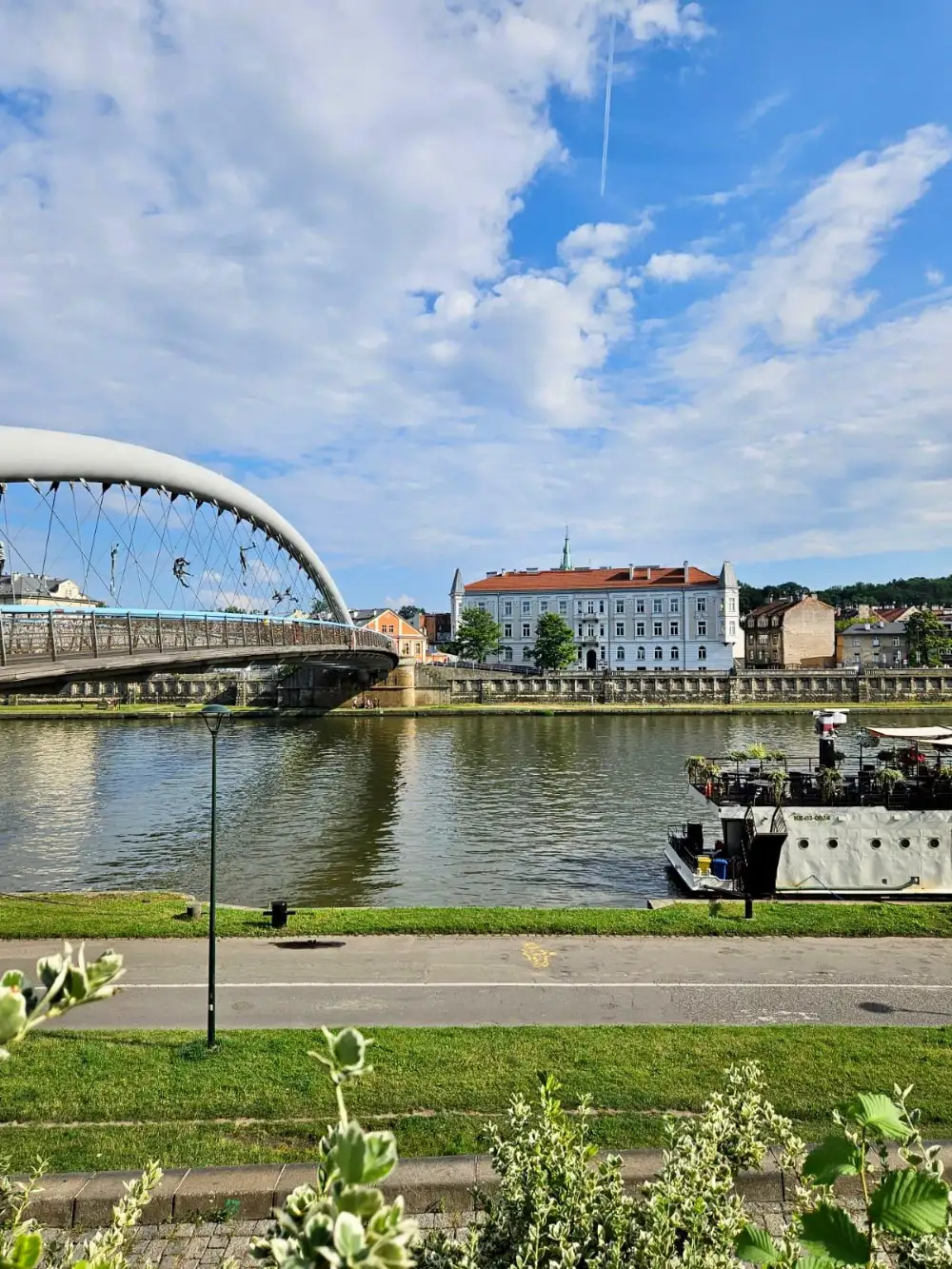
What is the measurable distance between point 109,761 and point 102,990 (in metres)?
50.6

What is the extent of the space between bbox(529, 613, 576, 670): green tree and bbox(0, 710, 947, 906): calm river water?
37100mm

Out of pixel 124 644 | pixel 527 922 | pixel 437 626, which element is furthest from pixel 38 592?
pixel 437 626

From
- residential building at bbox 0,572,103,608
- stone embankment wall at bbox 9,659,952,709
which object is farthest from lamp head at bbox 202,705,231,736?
stone embankment wall at bbox 9,659,952,709

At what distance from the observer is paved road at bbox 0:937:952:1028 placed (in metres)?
11.4

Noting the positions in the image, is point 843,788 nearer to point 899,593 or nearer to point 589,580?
point 589,580

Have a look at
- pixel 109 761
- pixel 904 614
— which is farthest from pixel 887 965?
pixel 904 614

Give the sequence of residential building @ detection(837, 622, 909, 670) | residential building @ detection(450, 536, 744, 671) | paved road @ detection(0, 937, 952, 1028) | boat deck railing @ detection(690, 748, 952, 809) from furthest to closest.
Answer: residential building @ detection(837, 622, 909, 670), residential building @ detection(450, 536, 744, 671), boat deck railing @ detection(690, 748, 952, 809), paved road @ detection(0, 937, 952, 1028)

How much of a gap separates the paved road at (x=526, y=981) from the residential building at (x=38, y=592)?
31834 mm

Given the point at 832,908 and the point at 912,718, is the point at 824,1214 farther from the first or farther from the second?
the point at 912,718

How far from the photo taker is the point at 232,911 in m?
17.5

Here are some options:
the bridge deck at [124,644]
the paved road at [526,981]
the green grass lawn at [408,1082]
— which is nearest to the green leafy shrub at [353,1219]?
the green grass lawn at [408,1082]

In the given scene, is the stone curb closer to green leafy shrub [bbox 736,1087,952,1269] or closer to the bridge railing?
green leafy shrub [bbox 736,1087,952,1269]

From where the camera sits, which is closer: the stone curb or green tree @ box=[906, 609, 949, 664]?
the stone curb

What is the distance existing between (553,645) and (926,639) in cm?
4464
